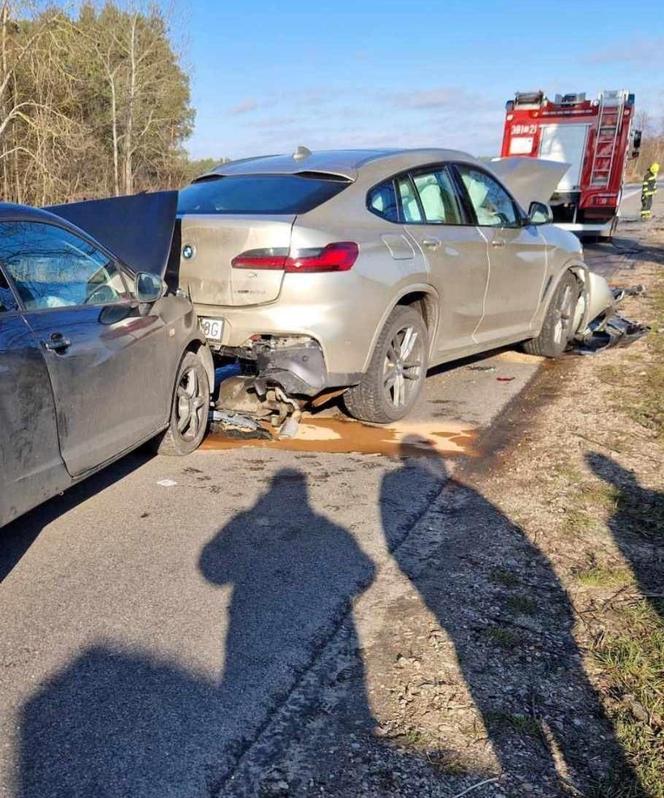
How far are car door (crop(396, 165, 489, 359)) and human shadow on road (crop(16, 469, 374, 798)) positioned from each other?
2692mm

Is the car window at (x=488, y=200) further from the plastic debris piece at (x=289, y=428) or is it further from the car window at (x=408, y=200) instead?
the plastic debris piece at (x=289, y=428)

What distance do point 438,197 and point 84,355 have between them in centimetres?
336

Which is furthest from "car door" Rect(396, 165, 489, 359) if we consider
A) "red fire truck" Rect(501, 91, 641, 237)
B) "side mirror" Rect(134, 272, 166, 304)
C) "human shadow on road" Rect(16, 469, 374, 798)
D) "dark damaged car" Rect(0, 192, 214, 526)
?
"red fire truck" Rect(501, 91, 641, 237)

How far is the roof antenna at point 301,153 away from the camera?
5.43m

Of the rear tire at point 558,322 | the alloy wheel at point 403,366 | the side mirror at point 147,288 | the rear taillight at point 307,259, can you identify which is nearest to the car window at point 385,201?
the rear taillight at point 307,259

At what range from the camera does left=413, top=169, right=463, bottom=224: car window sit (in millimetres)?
5426

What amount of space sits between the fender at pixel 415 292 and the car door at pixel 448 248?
6cm

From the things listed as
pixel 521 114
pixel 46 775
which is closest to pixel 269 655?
pixel 46 775

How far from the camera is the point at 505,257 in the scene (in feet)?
20.3

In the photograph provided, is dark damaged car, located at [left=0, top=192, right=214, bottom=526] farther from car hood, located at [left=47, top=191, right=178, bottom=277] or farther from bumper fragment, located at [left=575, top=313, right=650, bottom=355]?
bumper fragment, located at [left=575, top=313, right=650, bottom=355]

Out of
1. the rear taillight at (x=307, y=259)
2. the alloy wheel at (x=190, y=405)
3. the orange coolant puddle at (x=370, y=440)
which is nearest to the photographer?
the rear taillight at (x=307, y=259)

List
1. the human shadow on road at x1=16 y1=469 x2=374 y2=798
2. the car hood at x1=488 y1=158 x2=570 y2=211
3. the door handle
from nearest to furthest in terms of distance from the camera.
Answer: the human shadow on road at x1=16 y1=469 x2=374 y2=798 < the door handle < the car hood at x1=488 y1=158 x2=570 y2=211

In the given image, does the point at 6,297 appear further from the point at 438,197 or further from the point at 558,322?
the point at 558,322

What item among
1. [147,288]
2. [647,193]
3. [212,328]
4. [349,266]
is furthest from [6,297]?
[647,193]
